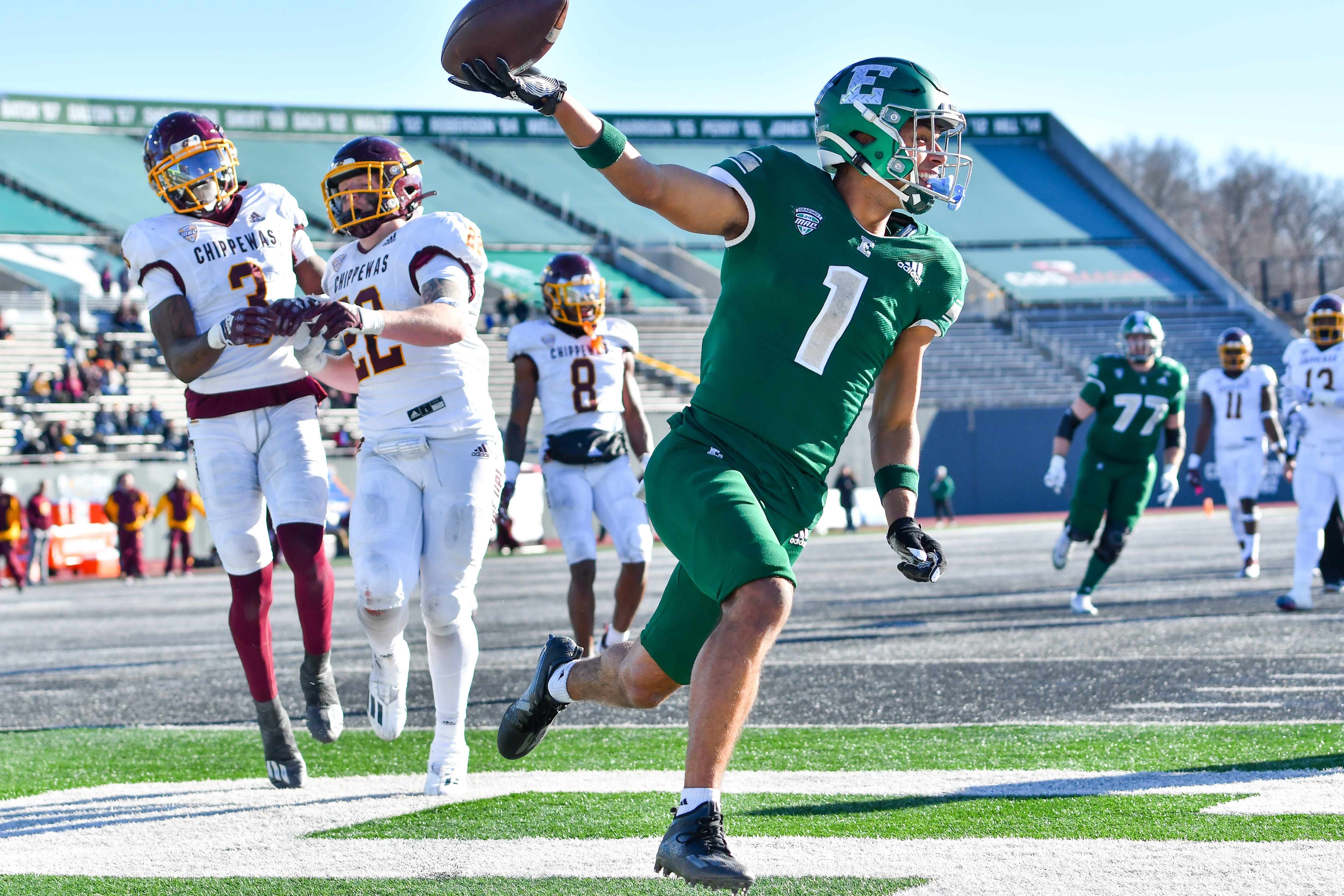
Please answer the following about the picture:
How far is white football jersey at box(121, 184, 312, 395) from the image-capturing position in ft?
16.4

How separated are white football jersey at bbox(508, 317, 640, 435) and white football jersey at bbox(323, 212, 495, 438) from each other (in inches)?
97.3

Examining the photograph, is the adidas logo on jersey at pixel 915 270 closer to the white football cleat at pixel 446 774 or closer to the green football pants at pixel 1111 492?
the white football cleat at pixel 446 774

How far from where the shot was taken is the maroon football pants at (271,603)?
4.98 metres

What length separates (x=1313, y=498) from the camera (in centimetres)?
1004

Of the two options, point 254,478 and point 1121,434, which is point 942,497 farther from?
point 254,478

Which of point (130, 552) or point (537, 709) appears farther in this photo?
point (130, 552)

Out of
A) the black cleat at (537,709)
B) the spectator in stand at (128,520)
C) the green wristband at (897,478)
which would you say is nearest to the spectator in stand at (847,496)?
the spectator in stand at (128,520)

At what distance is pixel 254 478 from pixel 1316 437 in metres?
7.88

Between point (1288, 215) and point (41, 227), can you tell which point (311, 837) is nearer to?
point (41, 227)

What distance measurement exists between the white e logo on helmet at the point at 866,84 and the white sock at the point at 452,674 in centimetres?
224

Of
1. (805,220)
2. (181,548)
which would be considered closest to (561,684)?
(805,220)

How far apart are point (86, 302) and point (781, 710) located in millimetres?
25850

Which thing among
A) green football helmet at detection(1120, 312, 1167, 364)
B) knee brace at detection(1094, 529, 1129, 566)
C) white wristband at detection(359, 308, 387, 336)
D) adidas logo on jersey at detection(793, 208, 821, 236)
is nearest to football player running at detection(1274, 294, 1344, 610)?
green football helmet at detection(1120, 312, 1167, 364)

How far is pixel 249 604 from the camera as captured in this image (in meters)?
5.02
